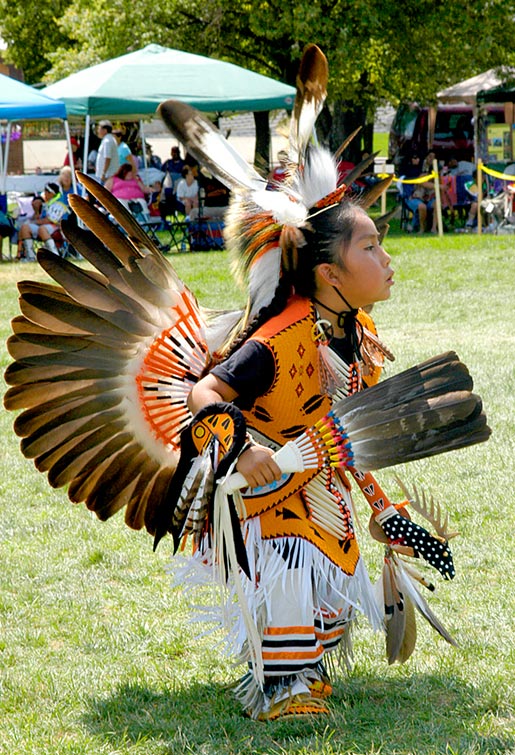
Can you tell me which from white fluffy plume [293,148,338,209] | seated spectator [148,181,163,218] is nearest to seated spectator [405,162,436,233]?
seated spectator [148,181,163,218]

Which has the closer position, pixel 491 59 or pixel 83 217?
pixel 83 217

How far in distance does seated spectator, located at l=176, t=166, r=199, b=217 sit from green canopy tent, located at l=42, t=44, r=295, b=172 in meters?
1.04

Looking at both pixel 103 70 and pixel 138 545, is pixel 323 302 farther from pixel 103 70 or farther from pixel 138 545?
pixel 103 70

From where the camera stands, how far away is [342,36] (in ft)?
60.0

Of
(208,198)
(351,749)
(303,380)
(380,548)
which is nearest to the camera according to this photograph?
(351,749)

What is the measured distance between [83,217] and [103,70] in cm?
1305

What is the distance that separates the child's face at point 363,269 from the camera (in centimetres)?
265

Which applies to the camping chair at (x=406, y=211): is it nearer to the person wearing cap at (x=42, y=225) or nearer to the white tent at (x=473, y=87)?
the white tent at (x=473, y=87)

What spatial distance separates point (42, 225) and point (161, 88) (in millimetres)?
2630

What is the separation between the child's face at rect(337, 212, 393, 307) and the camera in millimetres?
2646

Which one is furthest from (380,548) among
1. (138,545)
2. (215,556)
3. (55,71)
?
(55,71)

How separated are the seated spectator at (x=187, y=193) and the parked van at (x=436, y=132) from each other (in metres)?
7.02

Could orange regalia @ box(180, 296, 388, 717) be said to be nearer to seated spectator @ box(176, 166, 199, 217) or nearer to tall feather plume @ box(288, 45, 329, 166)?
tall feather plume @ box(288, 45, 329, 166)

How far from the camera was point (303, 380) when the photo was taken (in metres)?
2.63
